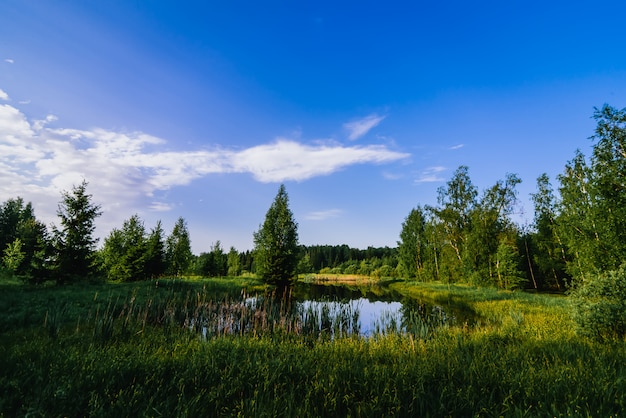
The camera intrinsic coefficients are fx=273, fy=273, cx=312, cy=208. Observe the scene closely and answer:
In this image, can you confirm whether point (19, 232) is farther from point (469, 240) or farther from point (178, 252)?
point (469, 240)

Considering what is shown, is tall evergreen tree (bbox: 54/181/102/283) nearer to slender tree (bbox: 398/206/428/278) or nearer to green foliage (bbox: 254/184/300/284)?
green foliage (bbox: 254/184/300/284)

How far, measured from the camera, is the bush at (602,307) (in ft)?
27.7

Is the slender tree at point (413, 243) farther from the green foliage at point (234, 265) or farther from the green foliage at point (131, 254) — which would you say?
the green foliage at point (131, 254)

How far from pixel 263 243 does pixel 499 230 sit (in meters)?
32.0

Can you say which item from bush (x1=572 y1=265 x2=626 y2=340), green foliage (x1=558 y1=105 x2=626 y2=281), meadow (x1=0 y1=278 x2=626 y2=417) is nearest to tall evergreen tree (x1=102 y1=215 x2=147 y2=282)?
meadow (x1=0 y1=278 x2=626 y2=417)

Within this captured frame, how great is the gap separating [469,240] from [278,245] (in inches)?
994

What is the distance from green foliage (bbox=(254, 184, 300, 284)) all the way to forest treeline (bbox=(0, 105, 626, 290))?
13.2 m

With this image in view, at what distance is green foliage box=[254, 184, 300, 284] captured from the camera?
119 ft

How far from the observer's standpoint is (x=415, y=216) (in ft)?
183

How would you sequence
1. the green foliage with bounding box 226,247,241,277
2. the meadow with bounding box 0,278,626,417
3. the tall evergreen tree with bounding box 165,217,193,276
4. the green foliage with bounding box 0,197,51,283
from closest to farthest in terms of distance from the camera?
1. the meadow with bounding box 0,278,626,417
2. the green foliage with bounding box 0,197,51,283
3. the tall evergreen tree with bounding box 165,217,193,276
4. the green foliage with bounding box 226,247,241,277

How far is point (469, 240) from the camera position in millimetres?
35375

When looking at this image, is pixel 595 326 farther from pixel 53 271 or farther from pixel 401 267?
pixel 401 267

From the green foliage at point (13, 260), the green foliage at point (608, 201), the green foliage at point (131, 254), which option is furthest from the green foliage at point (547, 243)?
the green foliage at point (13, 260)

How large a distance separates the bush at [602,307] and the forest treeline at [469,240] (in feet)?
2.23
